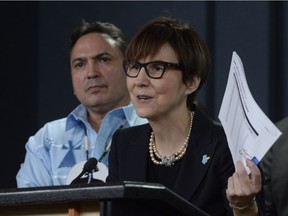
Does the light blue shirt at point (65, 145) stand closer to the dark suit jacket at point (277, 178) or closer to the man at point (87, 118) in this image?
the man at point (87, 118)

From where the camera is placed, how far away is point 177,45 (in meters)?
2.75

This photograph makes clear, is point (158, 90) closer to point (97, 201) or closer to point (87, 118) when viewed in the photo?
point (97, 201)

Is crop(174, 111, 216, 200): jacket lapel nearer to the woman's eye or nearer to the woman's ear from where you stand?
the woman's ear

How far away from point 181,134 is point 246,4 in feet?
5.19

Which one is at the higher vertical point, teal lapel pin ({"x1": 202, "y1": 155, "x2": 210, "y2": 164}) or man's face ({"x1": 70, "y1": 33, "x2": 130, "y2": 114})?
man's face ({"x1": 70, "y1": 33, "x2": 130, "y2": 114})

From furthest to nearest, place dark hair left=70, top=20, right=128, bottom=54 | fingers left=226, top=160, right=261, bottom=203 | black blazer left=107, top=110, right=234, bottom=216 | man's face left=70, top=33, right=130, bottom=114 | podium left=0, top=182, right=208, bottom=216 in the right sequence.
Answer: dark hair left=70, top=20, right=128, bottom=54 < man's face left=70, top=33, right=130, bottom=114 < black blazer left=107, top=110, right=234, bottom=216 < fingers left=226, top=160, right=261, bottom=203 < podium left=0, top=182, right=208, bottom=216

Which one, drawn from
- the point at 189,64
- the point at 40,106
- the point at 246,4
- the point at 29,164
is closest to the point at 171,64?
the point at 189,64

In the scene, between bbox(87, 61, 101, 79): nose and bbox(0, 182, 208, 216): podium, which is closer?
bbox(0, 182, 208, 216): podium

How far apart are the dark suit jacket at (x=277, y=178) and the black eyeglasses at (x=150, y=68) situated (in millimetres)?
425

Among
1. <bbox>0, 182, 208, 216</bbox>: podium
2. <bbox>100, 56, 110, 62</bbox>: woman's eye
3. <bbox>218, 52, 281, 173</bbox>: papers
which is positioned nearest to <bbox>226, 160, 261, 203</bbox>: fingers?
<bbox>218, 52, 281, 173</bbox>: papers

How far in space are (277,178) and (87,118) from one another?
1590mm

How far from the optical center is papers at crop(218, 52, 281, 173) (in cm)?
193

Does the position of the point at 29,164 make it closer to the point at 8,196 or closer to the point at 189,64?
the point at 189,64

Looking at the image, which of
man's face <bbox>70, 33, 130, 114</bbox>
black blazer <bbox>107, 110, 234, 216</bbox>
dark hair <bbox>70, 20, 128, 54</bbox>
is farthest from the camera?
dark hair <bbox>70, 20, 128, 54</bbox>
